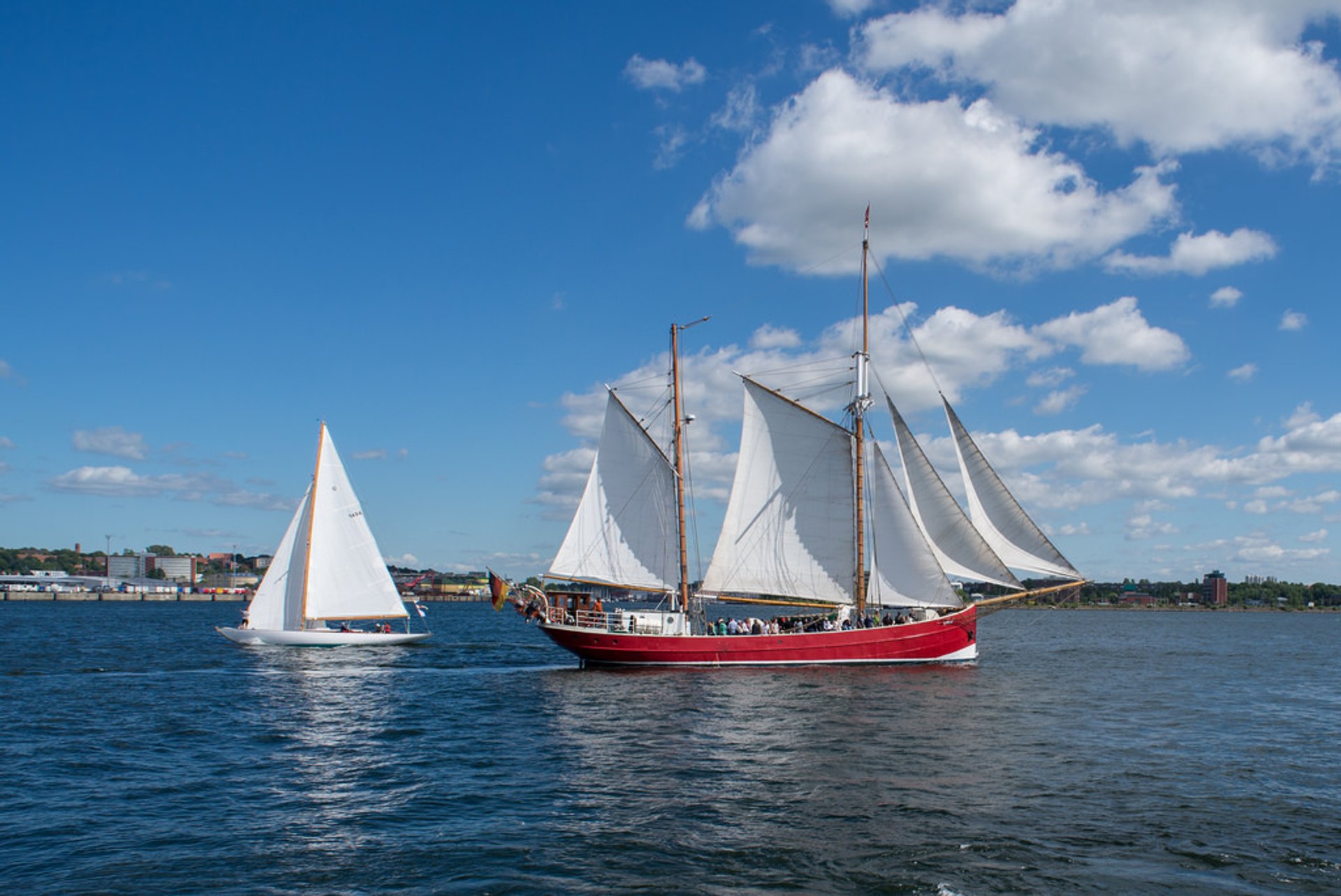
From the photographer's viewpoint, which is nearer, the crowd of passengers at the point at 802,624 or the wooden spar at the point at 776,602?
the crowd of passengers at the point at 802,624

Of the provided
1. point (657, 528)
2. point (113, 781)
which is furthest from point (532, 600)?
point (113, 781)

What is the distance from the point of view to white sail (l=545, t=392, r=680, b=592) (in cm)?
5306

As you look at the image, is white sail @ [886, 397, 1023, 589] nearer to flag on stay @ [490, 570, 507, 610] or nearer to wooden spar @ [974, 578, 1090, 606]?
wooden spar @ [974, 578, 1090, 606]

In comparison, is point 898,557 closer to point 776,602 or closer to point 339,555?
point 776,602

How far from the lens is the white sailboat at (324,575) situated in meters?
63.2

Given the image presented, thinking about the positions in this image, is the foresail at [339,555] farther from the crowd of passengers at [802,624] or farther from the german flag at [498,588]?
the crowd of passengers at [802,624]

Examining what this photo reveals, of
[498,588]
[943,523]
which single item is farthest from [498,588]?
[943,523]

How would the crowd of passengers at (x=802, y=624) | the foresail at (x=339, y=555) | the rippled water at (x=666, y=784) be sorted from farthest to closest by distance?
1. the foresail at (x=339, y=555)
2. the crowd of passengers at (x=802, y=624)
3. the rippled water at (x=666, y=784)

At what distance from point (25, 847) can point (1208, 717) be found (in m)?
39.8

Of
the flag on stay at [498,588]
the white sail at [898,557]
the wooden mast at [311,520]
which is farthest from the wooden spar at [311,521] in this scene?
the white sail at [898,557]

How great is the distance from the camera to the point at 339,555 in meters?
63.7

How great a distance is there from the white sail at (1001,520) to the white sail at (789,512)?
6.66 meters

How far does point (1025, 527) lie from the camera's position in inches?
2032

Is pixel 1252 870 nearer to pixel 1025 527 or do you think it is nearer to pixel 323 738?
pixel 323 738
